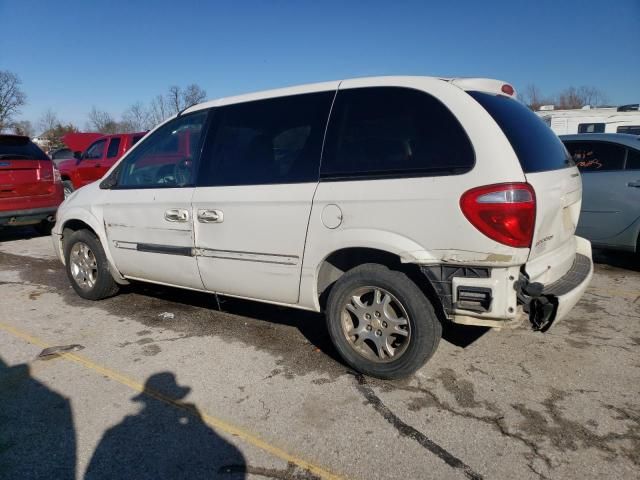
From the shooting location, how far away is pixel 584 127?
1833 cm

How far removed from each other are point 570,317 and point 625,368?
Answer: 104 centimetres

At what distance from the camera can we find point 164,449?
257 centimetres

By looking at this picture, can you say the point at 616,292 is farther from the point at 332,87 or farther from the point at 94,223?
the point at 94,223

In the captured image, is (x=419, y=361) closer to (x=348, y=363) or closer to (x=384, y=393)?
(x=384, y=393)

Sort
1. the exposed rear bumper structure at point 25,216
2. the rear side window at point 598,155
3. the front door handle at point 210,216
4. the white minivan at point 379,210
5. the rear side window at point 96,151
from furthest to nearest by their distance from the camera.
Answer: the rear side window at point 96,151 → the exposed rear bumper structure at point 25,216 → the rear side window at point 598,155 → the front door handle at point 210,216 → the white minivan at point 379,210

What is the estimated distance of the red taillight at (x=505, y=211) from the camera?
8.64 feet

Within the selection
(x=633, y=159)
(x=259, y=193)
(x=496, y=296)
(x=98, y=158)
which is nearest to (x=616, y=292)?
(x=633, y=159)

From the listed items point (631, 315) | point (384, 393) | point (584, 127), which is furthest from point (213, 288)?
point (584, 127)

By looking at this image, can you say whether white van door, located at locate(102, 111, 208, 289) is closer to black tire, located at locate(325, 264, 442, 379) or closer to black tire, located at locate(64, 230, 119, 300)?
black tire, located at locate(64, 230, 119, 300)

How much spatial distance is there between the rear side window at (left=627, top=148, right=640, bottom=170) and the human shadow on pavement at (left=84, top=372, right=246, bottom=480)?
5.45 m

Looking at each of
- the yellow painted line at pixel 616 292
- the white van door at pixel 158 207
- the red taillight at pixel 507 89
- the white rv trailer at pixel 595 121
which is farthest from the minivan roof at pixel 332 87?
the white rv trailer at pixel 595 121

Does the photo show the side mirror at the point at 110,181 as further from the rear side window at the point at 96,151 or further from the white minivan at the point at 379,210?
the rear side window at the point at 96,151

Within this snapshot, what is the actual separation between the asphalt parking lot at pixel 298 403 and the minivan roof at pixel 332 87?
1945 millimetres

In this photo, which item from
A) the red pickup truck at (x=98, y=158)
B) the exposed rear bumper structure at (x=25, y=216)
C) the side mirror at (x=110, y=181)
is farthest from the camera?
the red pickup truck at (x=98, y=158)
